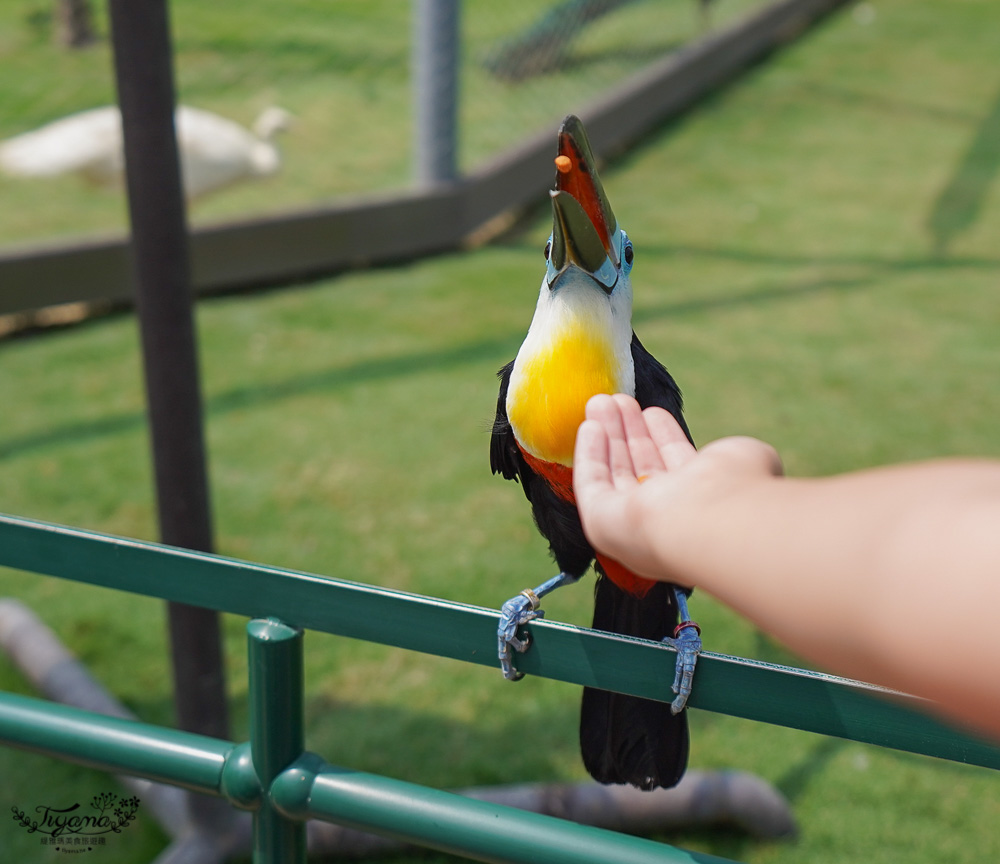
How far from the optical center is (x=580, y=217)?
0.93 m

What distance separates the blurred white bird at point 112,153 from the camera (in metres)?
4.07

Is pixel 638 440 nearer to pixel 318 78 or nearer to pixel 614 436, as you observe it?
pixel 614 436

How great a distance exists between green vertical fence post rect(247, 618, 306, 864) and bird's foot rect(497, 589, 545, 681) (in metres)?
0.23

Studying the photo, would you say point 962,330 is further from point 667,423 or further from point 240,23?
point 240,23

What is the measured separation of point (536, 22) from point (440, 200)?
8.09ft

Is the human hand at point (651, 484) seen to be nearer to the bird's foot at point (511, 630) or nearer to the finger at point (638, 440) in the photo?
the finger at point (638, 440)

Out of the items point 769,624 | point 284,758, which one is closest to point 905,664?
point 769,624

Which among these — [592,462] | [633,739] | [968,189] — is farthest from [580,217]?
[968,189]

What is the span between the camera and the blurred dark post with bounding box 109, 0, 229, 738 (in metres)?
1.66

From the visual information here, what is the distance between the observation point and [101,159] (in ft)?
13.4

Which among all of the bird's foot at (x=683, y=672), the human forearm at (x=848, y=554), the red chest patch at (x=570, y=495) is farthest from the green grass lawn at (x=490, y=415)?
the bird's foot at (x=683, y=672)

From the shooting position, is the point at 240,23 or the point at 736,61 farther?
the point at 736,61

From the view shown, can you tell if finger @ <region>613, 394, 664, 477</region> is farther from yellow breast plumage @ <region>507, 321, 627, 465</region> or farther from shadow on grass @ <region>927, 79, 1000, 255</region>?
shadow on grass @ <region>927, 79, 1000, 255</region>

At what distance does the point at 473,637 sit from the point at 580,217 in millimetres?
412
